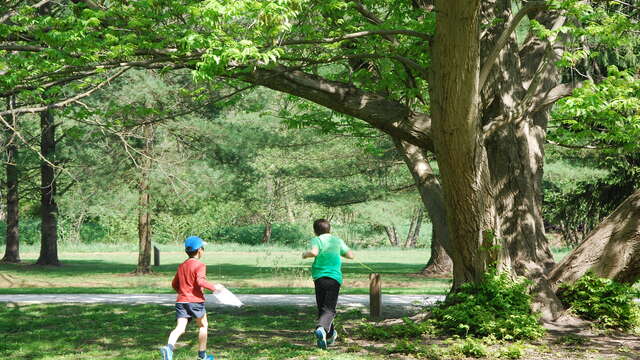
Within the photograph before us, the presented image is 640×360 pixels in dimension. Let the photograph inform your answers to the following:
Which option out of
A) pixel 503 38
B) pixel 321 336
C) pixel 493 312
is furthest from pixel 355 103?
pixel 321 336

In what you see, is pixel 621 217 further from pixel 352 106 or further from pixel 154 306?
pixel 154 306

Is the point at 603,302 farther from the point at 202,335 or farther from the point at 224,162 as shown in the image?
the point at 224,162

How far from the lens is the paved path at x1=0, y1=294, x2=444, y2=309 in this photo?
14.3 metres

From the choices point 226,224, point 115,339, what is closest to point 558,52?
point 115,339

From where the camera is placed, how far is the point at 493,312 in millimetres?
9242

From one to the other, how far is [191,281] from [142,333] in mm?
3344

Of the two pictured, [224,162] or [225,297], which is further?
[224,162]

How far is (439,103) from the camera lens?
842 centimetres

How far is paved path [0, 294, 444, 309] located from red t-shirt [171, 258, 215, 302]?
6.62 metres

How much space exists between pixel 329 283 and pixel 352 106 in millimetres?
3237

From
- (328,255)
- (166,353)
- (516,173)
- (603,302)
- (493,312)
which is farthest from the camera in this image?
(516,173)

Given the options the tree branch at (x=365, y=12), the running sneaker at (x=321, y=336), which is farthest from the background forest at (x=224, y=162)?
the running sneaker at (x=321, y=336)

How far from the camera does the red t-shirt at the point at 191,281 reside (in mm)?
7418

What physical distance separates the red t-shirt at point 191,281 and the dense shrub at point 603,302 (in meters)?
5.88
